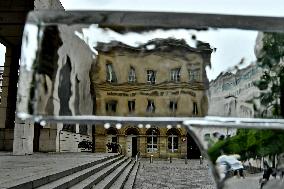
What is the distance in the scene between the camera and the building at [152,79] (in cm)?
148

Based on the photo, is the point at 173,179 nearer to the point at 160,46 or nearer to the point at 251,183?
the point at 251,183

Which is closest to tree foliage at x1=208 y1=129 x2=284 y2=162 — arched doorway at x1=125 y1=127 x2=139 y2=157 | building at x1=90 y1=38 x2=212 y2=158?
building at x1=90 y1=38 x2=212 y2=158

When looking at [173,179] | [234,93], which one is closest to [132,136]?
[234,93]

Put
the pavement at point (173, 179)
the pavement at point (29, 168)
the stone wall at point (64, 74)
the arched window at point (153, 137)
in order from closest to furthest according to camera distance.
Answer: the stone wall at point (64, 74), the arched window at point (153, 137), the pavement at point (29, 168), the pavement at point (173, 179)

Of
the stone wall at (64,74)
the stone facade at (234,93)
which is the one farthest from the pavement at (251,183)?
the stone wall at (64,74)

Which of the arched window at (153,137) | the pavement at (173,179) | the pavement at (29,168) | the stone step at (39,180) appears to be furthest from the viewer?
the pavement at (173,179)

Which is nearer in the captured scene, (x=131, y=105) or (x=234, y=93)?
(x=131, y=105)

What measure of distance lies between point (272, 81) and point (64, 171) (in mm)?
6014

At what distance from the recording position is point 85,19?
1404 millimetres

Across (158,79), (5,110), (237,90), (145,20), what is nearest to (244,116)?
(237,90)

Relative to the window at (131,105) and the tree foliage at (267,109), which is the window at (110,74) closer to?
the window at (131,105)

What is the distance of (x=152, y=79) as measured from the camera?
1512 mm

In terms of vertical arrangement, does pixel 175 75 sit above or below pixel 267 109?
above

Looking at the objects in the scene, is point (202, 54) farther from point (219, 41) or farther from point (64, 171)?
point (64, 171)
